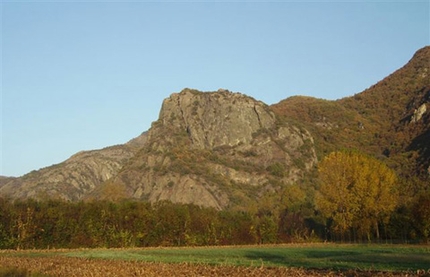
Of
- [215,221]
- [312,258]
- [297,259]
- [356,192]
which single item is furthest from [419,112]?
[297,259]

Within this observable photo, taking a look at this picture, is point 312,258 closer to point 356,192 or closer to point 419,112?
point 356,192

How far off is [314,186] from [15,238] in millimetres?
133203

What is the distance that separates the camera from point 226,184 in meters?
178

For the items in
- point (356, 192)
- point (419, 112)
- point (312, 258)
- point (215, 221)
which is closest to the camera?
point (312, 258)

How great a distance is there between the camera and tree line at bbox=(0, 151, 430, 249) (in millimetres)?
69169

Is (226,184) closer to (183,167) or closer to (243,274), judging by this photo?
(183,167)

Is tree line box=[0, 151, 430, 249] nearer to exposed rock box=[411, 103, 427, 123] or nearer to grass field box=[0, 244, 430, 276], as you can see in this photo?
grass field box=[0, 244, 430, 276]

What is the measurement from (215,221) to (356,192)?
2538 centimetres

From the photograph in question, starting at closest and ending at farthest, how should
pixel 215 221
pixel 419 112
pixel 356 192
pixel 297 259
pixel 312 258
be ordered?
pixel 297 259 < pixel 312 258 < pixel 356 192 < pixel 215 221 < pixel 419 112

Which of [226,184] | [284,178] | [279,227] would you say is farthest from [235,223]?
[284,178]

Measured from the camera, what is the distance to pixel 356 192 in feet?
245

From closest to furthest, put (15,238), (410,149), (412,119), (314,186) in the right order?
(15,238), (410,149), (412,119), (314,186)

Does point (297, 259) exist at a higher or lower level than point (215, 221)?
Answer: lower

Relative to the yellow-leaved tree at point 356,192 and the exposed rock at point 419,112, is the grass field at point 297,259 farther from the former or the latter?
the exposed rock at point 419,112
